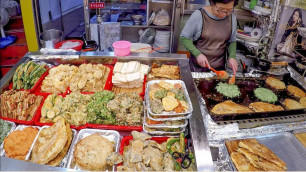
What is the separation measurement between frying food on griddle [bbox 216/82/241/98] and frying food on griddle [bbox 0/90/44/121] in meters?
2.13

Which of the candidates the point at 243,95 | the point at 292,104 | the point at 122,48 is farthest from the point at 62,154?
the point at 292,104

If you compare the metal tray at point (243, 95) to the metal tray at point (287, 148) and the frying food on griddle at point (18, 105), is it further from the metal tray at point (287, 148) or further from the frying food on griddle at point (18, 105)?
the frying food on griddle at point (18, 105)

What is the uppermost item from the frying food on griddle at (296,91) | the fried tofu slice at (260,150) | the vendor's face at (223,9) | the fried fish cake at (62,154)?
the vendor's face at (223,9)

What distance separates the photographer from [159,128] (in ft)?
6.15

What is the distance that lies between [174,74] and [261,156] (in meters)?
1.34

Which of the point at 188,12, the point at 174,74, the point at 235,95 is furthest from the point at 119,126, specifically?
the point at 188,12

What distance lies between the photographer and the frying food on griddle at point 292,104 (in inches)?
95.8

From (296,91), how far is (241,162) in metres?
1.64

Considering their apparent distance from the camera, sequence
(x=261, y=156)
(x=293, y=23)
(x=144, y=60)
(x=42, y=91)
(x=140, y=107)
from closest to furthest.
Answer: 1. (x=261, y=156)
2. (x=140, y=107)
3. (x=42, y=91)
4. (x=144, y=60)
5. (x=293, y=23)

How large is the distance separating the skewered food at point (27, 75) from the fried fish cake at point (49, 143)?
2.90ft

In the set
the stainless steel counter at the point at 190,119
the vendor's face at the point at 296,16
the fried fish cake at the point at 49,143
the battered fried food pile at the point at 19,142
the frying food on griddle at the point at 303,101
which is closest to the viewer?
the stainless steel counter at the point at 190,119

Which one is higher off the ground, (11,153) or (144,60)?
(144,60)

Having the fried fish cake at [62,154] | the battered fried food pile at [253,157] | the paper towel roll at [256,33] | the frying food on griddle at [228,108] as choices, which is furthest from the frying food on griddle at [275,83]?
the fried fish cake at [62,154]

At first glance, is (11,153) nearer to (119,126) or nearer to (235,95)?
(119,126)
